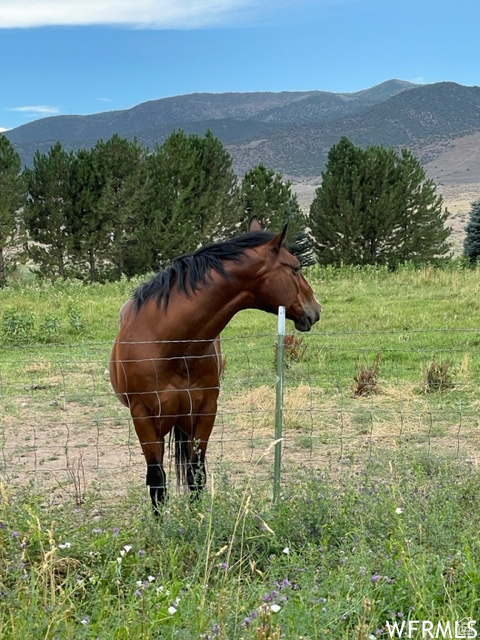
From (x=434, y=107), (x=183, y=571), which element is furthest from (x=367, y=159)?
(x=434, y=107)

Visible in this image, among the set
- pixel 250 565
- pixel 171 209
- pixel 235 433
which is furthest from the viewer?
pixel 171 209

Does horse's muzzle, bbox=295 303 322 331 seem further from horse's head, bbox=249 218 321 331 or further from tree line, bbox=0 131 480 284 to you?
tree line, bbox=0 131 480 284

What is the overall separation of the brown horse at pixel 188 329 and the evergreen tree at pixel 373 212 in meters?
24.1

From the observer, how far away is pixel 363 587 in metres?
2.94

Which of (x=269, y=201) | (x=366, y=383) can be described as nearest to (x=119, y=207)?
(x=269, y=201)

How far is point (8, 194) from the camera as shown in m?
27.0

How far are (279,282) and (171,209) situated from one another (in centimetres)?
2523

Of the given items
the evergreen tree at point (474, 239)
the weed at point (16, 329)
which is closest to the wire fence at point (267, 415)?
the weed at point (16, 329)

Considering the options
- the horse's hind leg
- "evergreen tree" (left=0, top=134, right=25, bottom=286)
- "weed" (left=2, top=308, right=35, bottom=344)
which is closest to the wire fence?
the horse's hind leg

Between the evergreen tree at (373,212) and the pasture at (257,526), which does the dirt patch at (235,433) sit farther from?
the evergreen tree at (373,212)

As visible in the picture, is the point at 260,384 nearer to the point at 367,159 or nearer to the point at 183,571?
the point at 183,571

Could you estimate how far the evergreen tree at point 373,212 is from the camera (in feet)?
92.6

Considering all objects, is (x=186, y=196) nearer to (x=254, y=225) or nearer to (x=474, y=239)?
(x=474, y=239)

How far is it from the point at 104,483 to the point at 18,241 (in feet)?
79.8
